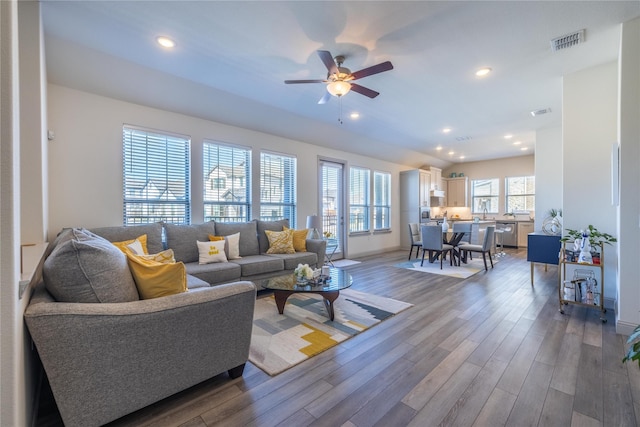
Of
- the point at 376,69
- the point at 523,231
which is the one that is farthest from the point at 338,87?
the point at 523,231

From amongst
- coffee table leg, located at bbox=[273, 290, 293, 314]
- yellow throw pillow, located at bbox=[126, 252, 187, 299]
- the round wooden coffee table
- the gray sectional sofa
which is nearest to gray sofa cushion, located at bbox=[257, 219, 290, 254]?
the round wooden coffee table

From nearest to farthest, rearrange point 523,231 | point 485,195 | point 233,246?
point 233,246 < point 523,231 < point 485,195

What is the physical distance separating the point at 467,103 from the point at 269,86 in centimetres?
328

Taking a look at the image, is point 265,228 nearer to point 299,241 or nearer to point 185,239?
point 299,241

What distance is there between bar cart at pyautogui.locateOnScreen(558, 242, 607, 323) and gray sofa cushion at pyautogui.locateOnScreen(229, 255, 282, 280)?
11.9 feet

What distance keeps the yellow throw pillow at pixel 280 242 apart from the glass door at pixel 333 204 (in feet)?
5.93

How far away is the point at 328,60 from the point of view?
254cm

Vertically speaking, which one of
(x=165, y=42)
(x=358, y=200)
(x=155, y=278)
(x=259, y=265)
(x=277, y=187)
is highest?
(x=165, y=42)

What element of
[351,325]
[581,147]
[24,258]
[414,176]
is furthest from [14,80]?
[414,176]

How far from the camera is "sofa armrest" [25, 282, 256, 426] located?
4.23 ft

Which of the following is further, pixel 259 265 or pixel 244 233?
pixel 244 233

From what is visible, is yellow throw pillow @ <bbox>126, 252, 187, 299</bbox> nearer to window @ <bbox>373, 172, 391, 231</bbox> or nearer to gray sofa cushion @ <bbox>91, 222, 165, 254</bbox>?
gray sofa cushion @ <bbox>91, 222, 165, 254</bbox>

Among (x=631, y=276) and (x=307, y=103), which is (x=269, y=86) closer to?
(x=307, y=103)

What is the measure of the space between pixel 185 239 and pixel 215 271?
2.63 ft
